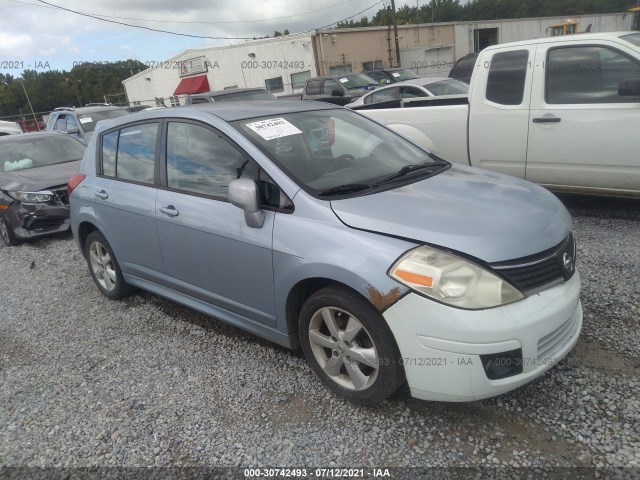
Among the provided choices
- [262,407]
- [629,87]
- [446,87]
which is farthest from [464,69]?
[262,407]

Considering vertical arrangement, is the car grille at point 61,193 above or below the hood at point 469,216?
below

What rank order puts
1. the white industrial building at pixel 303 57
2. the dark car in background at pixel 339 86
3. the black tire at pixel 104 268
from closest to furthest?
the black tire at pixel 104 268, the dark car in background at pixel 339 86, the white industrial building at pixel 303 57

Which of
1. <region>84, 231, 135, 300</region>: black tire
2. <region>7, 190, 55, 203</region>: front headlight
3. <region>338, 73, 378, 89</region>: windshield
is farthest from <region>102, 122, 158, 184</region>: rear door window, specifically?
<region>338, 73, 378, 89</region>: windshield

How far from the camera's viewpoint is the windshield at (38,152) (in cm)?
744

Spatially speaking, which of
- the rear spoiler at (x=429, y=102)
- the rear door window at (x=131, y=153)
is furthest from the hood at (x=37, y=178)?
the rear spoiler at (x=429, y=102)

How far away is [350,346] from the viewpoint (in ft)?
8.40

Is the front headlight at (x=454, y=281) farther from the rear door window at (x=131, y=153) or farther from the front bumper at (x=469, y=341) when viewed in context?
the rear door window at (x=131, y=153)

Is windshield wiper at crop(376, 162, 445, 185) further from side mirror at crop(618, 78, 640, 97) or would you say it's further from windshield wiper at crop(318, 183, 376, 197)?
side mirror at crop(618, 78, 640, 97)

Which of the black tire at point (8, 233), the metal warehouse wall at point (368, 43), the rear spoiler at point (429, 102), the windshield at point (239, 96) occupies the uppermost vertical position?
the metal warehouse wall at point (368, 43)

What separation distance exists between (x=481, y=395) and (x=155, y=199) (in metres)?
2.52

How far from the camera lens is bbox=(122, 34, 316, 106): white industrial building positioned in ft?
95.3

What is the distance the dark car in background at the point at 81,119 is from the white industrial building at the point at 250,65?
16.1 meters

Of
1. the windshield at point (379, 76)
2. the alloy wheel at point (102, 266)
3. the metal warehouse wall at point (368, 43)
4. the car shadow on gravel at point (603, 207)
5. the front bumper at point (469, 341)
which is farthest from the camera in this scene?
the metal warehouse wall at point (368, 43)

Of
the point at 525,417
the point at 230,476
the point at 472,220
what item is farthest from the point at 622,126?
the point at 230,476
